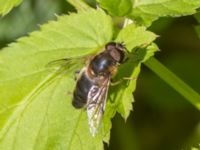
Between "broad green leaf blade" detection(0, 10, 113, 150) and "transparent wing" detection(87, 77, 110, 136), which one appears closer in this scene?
"transparent wing" detection(87, 77, 110, 136)

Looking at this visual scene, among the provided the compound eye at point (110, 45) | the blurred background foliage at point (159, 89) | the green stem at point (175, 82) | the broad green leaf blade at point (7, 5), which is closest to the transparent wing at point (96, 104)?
the compound eye at point (110, 45)

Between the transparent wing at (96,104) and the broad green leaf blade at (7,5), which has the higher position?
the broad green leaf blade at (7,5)

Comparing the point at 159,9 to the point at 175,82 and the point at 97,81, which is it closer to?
the point at 175,82

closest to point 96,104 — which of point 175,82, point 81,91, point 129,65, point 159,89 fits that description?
point 81,91

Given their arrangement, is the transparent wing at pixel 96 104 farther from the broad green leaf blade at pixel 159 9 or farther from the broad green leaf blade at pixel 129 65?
the broad green leaf blade at pixel 159 9

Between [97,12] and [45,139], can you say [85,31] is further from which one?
[45,139]

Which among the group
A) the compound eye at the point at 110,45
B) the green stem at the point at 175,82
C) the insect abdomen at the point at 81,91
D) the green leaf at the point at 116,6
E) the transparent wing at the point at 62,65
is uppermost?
the green leaf at the point at 116,6

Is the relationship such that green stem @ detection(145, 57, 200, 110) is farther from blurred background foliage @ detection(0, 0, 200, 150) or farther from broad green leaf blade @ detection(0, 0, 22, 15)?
blurred background foliage @ detection(0, 0, 200, 150)

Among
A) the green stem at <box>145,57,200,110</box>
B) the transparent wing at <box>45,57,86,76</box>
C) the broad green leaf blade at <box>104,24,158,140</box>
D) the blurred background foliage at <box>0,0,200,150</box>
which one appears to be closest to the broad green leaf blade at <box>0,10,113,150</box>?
the transparent wing at <box>45,57,86,76</box>

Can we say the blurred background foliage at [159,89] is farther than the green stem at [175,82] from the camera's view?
Yes
